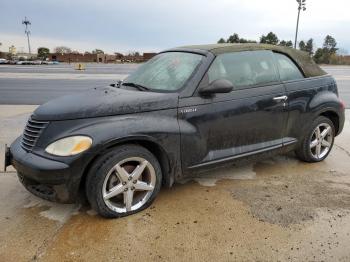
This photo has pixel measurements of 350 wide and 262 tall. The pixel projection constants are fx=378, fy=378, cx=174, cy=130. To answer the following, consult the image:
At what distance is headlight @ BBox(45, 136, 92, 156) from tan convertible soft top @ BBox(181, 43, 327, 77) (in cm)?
182

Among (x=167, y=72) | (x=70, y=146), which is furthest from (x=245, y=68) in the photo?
(x=70, y=146)

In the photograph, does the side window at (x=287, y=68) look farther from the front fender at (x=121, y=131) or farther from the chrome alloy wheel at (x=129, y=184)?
the chrome alloy wheel at (x=129, y=184)

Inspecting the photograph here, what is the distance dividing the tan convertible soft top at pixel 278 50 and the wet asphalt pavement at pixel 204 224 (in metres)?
1.42

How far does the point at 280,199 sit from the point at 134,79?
217 cm

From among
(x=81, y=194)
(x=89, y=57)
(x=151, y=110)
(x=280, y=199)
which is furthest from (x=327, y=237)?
(x=89, y=57)

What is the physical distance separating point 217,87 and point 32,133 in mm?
1873

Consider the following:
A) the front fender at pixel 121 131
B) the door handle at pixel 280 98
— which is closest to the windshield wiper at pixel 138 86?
the front fender at pixel 121 131

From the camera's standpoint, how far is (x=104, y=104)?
3576 millimetres

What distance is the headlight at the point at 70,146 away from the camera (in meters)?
3.29

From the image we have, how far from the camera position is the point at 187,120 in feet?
12.7

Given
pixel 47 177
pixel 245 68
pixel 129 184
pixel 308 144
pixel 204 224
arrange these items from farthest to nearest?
pixel 308 144 < pixel 245 68 < pixel 129 184 < pixel 204 224 < pixel 47 177

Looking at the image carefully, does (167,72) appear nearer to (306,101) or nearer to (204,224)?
(204,224)

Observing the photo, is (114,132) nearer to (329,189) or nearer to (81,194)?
(81,194)

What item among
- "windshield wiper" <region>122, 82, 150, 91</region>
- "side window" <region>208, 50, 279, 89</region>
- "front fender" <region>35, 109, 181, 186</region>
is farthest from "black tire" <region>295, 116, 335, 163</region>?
"windshield wiper" <region>122, 82, 150, 91</region>
